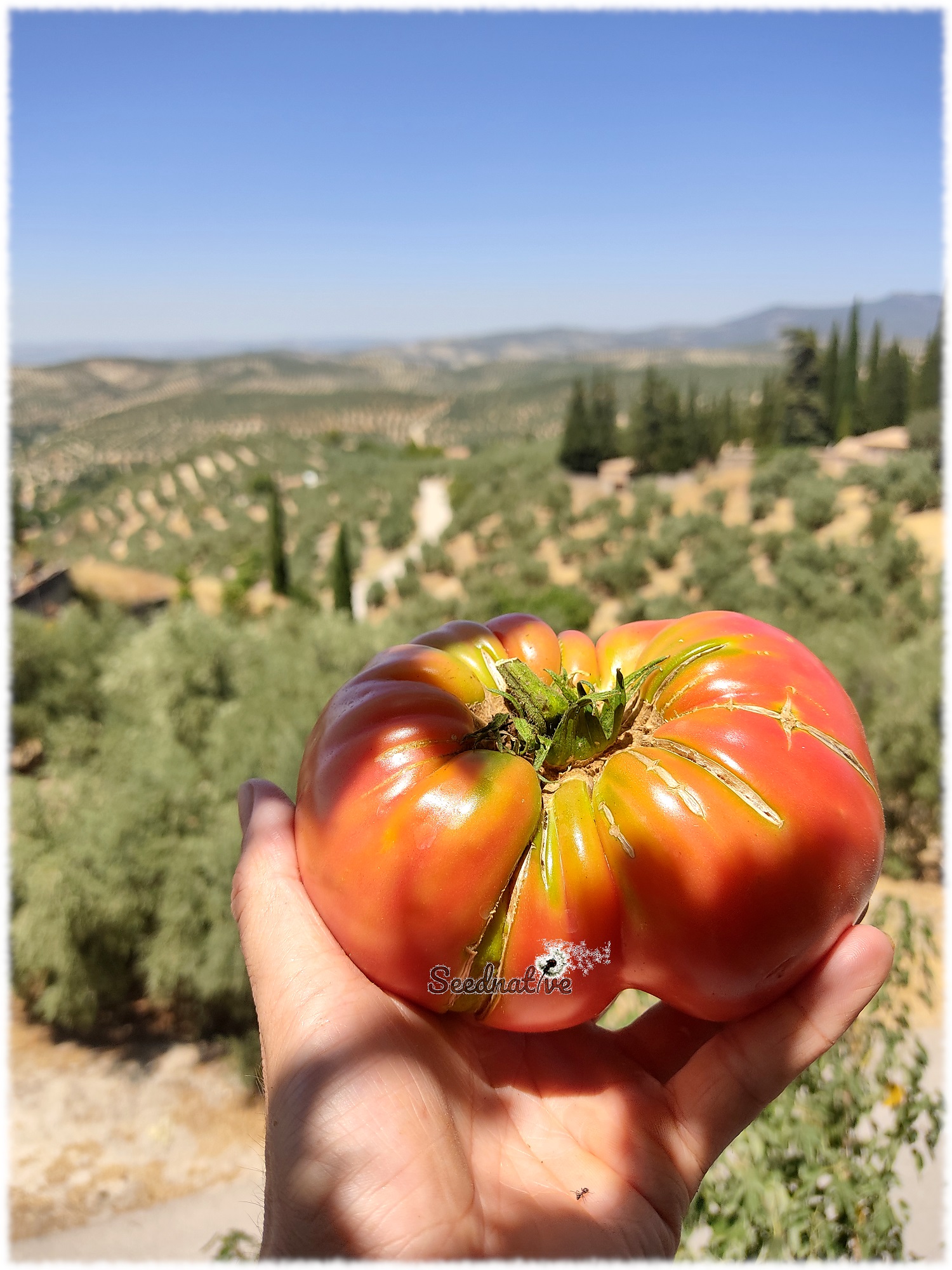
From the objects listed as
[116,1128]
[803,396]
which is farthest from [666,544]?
[116,1128]

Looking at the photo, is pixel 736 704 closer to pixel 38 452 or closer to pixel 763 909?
pixel 763 909

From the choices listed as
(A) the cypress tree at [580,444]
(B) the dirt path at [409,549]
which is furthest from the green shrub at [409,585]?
(A) the cypress tree at [580,444]

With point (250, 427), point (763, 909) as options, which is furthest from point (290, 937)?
point (250, 427)

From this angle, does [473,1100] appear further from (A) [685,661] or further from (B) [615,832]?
(A) [685,661]

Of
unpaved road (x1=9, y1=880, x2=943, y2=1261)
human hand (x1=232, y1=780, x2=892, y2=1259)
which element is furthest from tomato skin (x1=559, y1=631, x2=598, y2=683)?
unpaved road (x1=9, y1=880, x2=943, y2=1261)

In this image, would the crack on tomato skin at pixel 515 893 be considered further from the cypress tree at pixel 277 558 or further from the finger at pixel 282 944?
the cypress tree at pixel 277 558

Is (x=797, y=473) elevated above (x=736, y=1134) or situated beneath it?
elevated above

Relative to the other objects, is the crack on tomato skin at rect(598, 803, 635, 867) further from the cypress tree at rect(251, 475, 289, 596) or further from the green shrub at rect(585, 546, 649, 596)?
the cypress tree at rect(251, 475, 289, 596)
